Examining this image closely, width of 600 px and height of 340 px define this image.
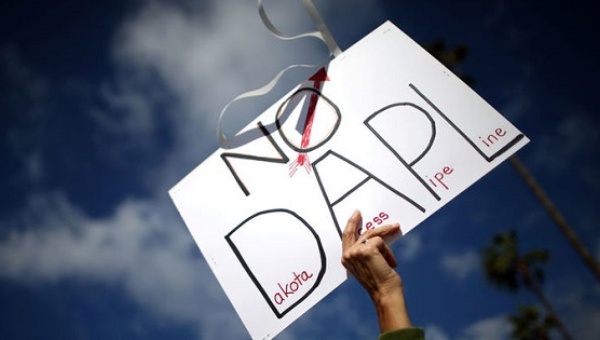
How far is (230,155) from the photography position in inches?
64.0

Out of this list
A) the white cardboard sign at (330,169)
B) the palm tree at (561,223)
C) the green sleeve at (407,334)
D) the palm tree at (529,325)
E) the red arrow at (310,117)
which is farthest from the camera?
the palm tree at (529,325)

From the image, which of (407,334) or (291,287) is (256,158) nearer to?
(291,287)

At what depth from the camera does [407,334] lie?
1.04m

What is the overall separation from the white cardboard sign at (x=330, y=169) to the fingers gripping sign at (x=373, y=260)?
47 millimetres

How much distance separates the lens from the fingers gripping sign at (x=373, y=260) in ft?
3.95

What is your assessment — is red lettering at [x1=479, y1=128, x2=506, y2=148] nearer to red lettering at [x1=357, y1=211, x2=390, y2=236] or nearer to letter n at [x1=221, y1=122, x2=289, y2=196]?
red lettering at [x1=357, y1=211, x2=390, y2=236]

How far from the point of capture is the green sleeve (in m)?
1.04

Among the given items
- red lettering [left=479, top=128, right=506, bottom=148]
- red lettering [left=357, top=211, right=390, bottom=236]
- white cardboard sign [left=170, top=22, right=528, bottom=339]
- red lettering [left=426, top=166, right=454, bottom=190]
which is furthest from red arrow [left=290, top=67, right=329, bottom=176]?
red lettering [left=479, top=128, right=506, bottom=148]

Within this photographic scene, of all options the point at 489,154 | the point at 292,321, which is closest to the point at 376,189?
the point at 489,154

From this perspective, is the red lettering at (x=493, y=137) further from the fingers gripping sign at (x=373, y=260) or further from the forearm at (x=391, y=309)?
the forearm at (x=391, y=309)

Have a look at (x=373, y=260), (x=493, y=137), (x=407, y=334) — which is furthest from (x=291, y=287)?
(x=493, y=137)

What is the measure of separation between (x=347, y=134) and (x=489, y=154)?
500mm

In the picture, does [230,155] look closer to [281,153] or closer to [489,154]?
[281,153]

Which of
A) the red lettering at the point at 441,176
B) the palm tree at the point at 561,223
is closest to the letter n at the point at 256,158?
the red lettering at the point at 441,176
